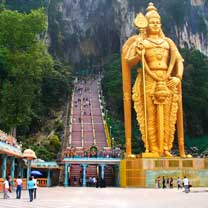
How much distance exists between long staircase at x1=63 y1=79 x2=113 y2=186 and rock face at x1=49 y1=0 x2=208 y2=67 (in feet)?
35.6

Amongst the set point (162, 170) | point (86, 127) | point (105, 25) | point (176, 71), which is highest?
point (105, 25)

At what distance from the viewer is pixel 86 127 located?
3180 centimetres

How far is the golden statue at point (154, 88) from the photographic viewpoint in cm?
2070

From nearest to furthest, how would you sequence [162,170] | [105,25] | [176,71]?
[162,170] → [176,71] → [105,25]

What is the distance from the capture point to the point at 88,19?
2218 inches

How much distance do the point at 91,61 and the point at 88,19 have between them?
573 centimetres

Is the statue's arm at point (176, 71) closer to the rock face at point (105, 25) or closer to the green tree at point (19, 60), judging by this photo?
the green tree at point (19, 60)

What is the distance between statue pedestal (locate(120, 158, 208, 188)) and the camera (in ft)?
62.3

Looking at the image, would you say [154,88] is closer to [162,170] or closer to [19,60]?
[162,170]

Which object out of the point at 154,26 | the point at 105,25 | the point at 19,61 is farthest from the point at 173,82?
the point at 105,25

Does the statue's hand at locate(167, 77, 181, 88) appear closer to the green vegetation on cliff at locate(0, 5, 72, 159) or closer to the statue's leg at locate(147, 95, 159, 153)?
the statue's leg at locate(147, 95, 159, 153)

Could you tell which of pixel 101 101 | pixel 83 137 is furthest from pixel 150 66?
pixel 101 101

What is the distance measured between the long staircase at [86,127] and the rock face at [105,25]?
10.9 m

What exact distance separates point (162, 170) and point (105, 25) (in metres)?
38.5
